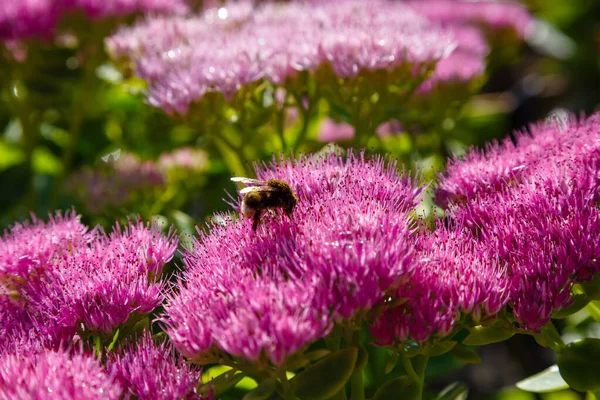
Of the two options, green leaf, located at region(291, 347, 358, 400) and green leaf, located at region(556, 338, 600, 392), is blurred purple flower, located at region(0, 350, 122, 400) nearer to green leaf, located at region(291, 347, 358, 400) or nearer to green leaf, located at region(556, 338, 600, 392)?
green leaf, located at region(291, 347, 358, 400)

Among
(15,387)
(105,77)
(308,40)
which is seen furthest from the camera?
(105,77)

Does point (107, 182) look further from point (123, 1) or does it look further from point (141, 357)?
point (141, 357)

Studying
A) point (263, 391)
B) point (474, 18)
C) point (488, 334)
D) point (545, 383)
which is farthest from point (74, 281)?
point (474, 18)

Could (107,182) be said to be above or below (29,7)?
below

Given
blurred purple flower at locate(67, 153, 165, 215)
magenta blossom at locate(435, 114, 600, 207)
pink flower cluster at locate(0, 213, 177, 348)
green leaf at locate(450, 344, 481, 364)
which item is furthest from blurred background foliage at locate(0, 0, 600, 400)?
green leaf at locate(450, 344, 481, 364)

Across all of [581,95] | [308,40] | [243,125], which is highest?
[308,40]

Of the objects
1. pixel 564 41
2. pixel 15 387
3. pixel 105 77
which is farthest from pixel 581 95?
pixel 15 387

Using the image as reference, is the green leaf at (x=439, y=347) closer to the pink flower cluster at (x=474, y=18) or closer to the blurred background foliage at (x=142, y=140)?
the blurred background foliage at (x=142, y=140)

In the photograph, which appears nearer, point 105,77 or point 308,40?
point 308,40
